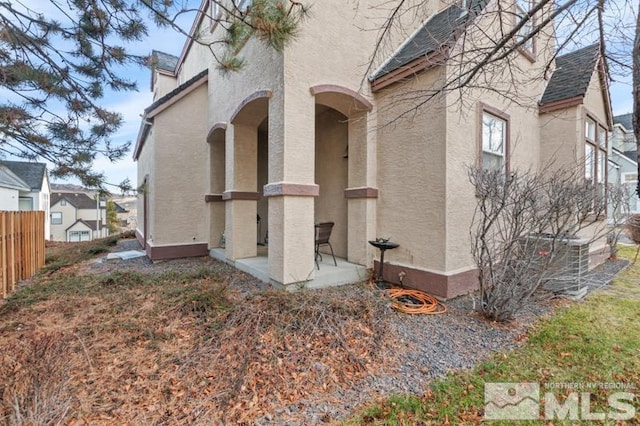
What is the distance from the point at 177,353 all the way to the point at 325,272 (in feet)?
10.2

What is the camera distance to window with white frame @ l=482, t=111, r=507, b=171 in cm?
600

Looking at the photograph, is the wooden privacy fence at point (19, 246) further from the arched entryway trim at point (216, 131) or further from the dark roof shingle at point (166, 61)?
the dark roof shingle at point (166, 61)

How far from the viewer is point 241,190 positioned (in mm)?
7285

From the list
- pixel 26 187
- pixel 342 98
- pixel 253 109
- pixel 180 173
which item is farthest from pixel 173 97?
pixel 26 187

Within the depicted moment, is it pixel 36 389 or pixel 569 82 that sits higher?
pixel 569 82

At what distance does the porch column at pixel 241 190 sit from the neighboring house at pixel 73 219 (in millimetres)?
38562

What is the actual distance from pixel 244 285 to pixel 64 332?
2781 millimetres

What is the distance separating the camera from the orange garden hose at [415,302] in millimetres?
4621

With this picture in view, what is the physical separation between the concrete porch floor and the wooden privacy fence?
4.42 m

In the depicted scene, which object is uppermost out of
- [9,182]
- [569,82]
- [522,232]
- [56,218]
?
[569,82]

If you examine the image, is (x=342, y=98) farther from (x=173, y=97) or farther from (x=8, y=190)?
(x=8, y=190)

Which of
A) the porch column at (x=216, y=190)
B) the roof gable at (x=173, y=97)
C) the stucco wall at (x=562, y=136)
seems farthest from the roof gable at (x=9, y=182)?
the stucco wall at (x=562, y=136)

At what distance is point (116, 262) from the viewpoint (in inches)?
337

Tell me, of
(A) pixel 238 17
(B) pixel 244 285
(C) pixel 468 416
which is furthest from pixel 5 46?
(C) pixel 468 416
